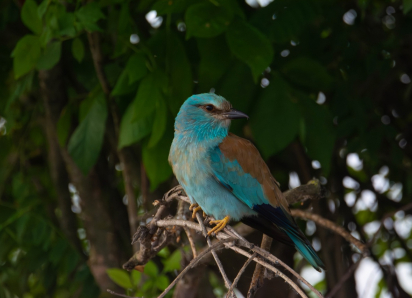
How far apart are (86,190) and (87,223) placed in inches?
9.8

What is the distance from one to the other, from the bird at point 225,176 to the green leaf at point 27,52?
83 cm

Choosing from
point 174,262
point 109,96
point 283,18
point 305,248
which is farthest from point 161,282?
point 283,18

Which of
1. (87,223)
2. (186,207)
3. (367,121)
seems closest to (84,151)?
(186,207)

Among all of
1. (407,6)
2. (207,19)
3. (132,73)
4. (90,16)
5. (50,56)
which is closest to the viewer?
(407,6)

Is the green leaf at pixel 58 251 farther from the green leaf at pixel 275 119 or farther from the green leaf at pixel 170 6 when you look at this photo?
the green leaf at pixel 170 6

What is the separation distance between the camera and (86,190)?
13.1ft

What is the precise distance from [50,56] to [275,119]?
1.25m

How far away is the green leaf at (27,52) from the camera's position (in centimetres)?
277

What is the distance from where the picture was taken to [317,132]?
10.0ft

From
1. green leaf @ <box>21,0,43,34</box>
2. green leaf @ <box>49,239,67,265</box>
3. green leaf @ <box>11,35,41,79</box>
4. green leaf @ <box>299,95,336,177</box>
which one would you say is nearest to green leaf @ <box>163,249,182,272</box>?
green leaf @ <box>299,95,336,177</box>

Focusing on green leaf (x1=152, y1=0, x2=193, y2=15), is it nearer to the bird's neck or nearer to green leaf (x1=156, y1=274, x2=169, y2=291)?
the bird's neck

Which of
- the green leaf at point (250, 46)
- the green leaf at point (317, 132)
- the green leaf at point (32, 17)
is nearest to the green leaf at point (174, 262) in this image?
the green leaf at point (317, 132)

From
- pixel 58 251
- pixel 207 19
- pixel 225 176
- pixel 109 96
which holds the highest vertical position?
pixel 207 19

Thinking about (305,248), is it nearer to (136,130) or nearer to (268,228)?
(268,228)
